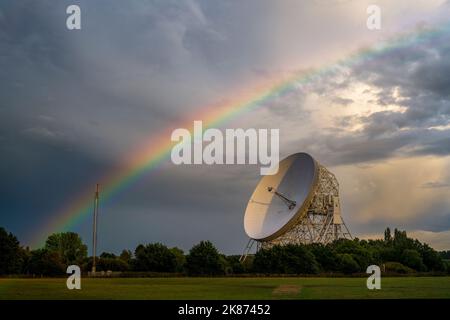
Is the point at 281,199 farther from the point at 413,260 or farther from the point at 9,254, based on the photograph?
the point at 9,254

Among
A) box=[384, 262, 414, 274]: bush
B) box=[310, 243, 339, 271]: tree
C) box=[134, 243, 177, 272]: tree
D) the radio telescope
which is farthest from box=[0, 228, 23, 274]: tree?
box=[384, 262, 414, 274]: bush

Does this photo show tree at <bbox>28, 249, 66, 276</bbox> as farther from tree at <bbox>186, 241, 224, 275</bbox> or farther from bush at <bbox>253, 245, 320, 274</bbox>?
bush at <bbox>253, 245, 320, 274</bbox>

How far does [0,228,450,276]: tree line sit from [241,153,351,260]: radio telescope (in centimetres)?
234

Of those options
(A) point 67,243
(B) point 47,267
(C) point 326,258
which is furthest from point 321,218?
(A) point 67,243

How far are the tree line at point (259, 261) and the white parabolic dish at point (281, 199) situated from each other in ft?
9.37

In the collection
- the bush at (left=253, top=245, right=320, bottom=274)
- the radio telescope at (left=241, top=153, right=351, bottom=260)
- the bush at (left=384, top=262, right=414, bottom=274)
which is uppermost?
the radio telescope at (left=241, top=153, right=351, bottom=260)

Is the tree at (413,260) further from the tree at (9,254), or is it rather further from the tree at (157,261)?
the tree at (9,254)

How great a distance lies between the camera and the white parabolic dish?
68750 mm

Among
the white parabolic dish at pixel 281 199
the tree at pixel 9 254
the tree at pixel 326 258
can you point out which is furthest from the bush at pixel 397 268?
the tree at pixel 9 254

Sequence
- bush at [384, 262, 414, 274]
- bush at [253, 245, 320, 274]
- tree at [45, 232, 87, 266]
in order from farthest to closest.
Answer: tree at [45, 232, 87, 266] < bush at [384, 262, 414, 274] < bush at [253, 245, 320, 274]

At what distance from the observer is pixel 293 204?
228 feet
